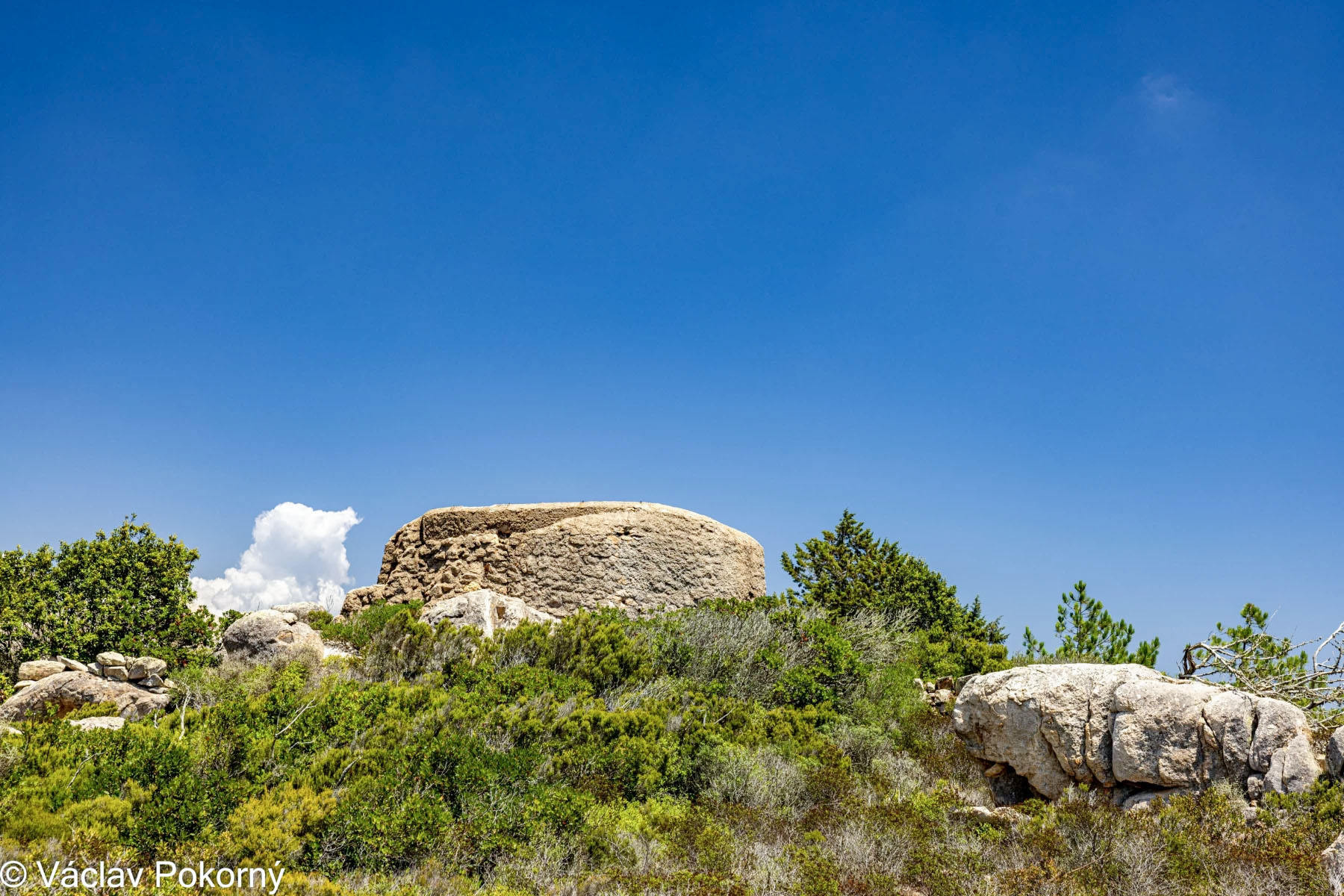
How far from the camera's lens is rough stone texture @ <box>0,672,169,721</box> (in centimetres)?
A: 879

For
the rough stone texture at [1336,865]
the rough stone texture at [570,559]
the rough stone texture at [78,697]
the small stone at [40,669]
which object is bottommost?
the rough stone texture at [1336,865]

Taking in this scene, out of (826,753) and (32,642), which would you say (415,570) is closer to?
(32,642)

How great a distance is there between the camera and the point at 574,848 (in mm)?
6762

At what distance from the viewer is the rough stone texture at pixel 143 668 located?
9797mm

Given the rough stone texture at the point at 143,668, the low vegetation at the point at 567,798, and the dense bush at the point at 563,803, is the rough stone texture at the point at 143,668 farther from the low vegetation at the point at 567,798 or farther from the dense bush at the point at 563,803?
the dense bush at the point at 563,803

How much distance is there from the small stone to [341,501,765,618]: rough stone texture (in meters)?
4.40

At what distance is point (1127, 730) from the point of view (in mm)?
8086

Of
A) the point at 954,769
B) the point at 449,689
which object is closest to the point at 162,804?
the point at 449,689

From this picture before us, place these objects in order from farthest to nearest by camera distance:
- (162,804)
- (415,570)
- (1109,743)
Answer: (415,570) < (1109,743) < (162,804)

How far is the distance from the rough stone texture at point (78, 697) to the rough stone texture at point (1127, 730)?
9.70 metres

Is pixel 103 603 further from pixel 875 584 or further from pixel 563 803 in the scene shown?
pixel 875 584

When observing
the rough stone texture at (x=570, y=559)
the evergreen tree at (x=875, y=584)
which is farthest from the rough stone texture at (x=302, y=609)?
the evergreen tree at (x=875, y=584)

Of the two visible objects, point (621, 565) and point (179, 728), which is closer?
point (179, 728)

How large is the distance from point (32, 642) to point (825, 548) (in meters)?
14.2
